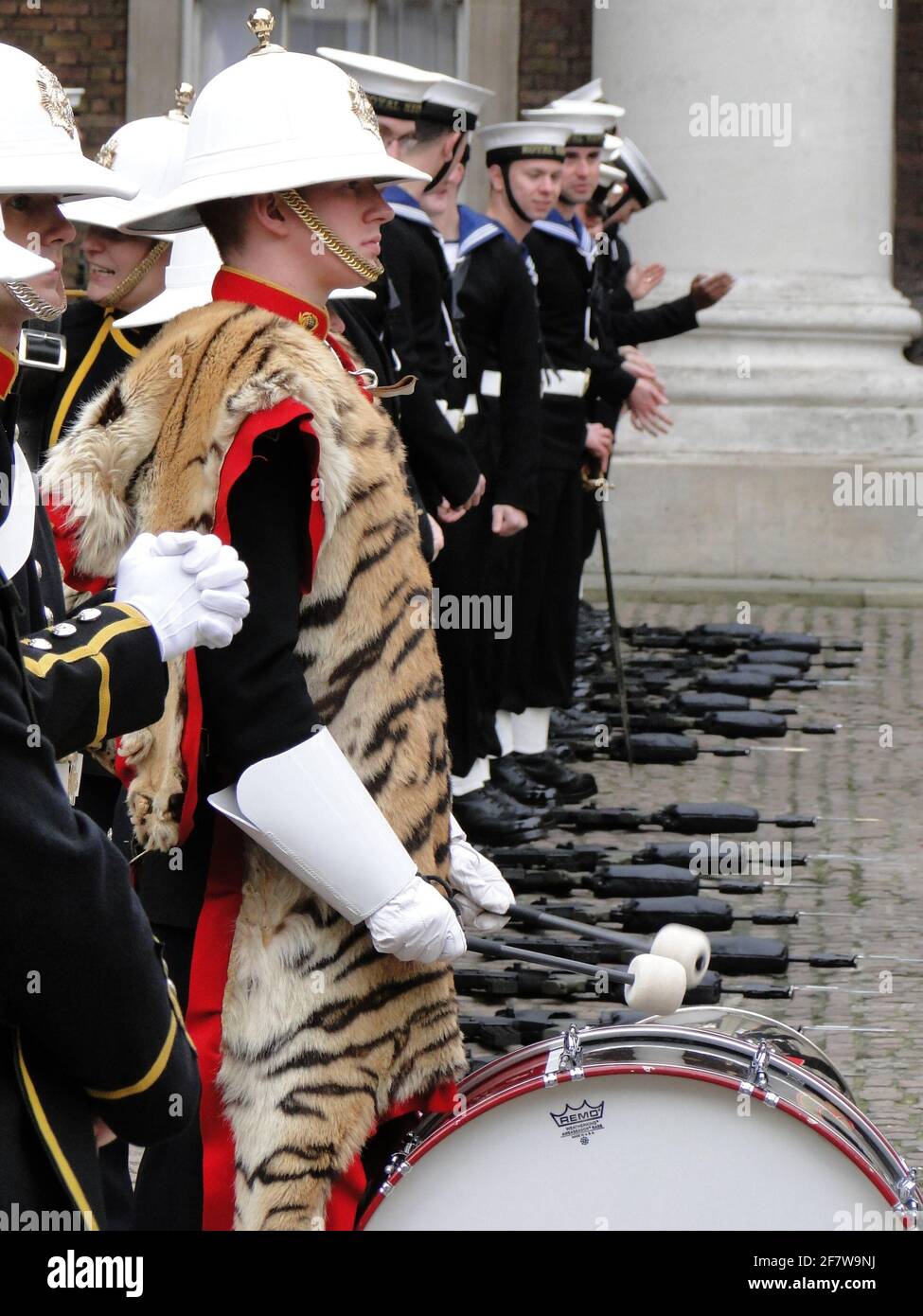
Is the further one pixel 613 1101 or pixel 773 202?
pixel 773 202

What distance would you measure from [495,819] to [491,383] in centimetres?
152

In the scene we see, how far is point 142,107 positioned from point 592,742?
7.89m

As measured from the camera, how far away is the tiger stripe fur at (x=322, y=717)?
2646 millimetres

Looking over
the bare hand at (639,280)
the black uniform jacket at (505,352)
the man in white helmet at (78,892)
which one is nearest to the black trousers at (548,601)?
the black uniform jacket at (505,352)

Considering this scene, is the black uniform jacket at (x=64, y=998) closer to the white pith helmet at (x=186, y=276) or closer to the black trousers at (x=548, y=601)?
the white pith helmet at (x=186, y=276)

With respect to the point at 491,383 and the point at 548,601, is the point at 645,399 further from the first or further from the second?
the point at 491,383

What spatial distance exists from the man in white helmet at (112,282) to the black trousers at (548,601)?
3.72 meters

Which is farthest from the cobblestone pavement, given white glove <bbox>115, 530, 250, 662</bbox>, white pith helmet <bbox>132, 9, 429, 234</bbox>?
white glove <bbox>115, 530, 250, 662</bbox>

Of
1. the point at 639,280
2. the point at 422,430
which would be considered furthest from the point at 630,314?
the point at 422,430

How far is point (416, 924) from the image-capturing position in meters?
2.60

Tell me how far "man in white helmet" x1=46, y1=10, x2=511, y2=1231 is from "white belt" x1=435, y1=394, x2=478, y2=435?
3.50 metres

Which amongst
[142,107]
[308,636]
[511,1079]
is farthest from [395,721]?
[142,107]
